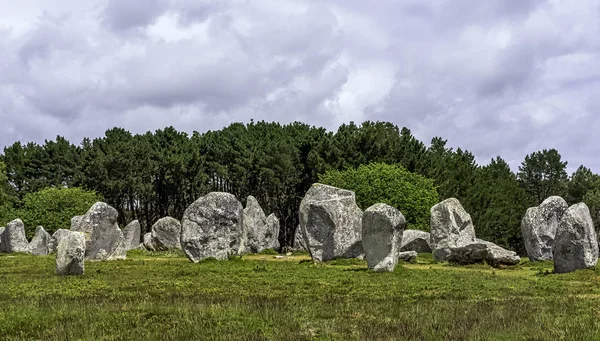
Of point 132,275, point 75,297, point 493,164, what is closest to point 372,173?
point 132,275

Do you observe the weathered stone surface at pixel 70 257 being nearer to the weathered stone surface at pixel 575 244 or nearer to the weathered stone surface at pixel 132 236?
the weathered stone surface at pixel 575 244

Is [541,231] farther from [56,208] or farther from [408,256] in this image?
[56,208]

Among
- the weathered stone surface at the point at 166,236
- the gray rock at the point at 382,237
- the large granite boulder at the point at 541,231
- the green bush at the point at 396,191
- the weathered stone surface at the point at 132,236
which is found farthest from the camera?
the weathered stone surface at the point at 132,236

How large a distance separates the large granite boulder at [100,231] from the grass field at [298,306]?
1054cm

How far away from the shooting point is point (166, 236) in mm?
50375

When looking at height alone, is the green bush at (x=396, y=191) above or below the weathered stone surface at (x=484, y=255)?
above

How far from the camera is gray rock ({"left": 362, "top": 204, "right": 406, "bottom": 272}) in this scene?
27.3 m

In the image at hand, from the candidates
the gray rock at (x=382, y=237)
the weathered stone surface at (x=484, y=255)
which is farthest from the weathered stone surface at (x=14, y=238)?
the weathered stone surface at (x=484, y=255)

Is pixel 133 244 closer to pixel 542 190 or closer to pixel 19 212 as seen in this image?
pixel 19 212

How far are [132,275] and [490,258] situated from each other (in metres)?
18.0

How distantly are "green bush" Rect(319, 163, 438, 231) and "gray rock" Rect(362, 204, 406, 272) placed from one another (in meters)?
21.2

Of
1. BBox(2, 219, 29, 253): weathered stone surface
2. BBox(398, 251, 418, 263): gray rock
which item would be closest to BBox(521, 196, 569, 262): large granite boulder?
BBox(398, 251, 418, 263): gray rock

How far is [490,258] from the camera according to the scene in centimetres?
3250

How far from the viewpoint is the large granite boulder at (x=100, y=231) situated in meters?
36.9
